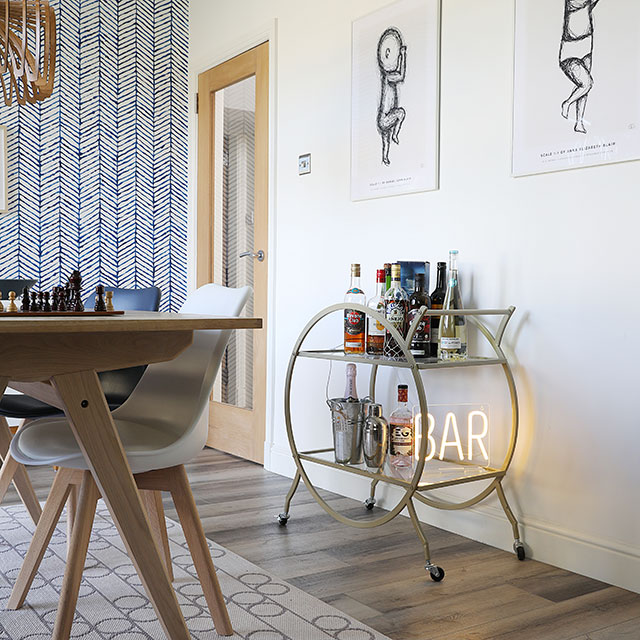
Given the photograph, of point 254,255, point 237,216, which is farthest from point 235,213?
point 254,255

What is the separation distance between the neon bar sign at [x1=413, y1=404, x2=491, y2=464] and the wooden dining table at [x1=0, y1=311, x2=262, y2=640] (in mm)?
1033

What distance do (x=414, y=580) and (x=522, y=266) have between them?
99cm

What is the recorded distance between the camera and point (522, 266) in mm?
2400

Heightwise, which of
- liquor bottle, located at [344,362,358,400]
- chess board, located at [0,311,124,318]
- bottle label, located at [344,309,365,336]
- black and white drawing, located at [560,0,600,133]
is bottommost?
liquor bottle, located at [344,362,358,400]

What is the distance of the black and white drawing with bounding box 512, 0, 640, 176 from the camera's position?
81.7 inches

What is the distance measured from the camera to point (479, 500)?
2430mm

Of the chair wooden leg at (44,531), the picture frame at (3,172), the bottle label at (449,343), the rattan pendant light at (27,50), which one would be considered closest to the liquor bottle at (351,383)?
the bottle label at (449,343)

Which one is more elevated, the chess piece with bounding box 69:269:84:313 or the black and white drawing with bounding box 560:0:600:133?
the black and white drawing with bounding box 560:0:600:133

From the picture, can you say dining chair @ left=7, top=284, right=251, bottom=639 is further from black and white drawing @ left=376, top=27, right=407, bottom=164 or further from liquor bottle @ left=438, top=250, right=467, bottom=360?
black and white drawing @ left=376, top=27, right=407, bottom=164

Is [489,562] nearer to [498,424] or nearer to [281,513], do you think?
[498,424]

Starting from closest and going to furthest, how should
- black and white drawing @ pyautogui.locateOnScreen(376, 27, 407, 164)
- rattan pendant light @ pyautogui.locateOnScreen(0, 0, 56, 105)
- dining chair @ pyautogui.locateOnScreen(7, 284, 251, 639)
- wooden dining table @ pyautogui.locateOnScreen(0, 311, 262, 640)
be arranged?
wooden dining table @ pyautogui.locateOnScreen(0, 311, 262, 640)
dining chair @ pyautogui.locateOnScreen(7, 284, 251, 639)
rattan pendant light @ pyautogui.locateOnScreen(0, 0, 56, 105)
black and white drawing @ pyautogui.locateOnScreen(376, 27, 407, 164)

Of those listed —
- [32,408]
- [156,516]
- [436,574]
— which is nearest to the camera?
[156,516]

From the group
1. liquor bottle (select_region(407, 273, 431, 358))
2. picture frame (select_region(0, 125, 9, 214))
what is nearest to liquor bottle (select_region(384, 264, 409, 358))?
liquor bottle (select_region(407, 273, 431, 358))

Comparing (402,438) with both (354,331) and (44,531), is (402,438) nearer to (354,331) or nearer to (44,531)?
(354,331)
